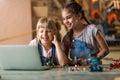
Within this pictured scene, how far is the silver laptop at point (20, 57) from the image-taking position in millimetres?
1399

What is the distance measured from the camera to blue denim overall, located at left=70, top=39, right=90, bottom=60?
1.96 m

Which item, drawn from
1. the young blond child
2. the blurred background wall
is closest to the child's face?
the young blond child

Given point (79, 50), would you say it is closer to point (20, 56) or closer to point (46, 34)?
point (46, 34)

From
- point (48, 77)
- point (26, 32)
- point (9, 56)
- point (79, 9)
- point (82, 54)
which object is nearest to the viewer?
point (48, 77)

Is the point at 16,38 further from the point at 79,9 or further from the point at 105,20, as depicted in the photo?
the point at 79,9

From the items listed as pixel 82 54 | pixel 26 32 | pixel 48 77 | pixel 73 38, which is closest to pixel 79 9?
pixel 73 38

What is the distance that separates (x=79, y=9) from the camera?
2.11m

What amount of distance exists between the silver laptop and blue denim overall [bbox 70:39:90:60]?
561 mm

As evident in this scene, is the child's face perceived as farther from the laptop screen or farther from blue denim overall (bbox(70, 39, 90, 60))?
the laptop screen

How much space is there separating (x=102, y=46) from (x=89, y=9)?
1.61m

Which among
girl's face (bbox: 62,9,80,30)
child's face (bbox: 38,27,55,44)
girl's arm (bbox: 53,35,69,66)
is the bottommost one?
girl's arm (bbox: 53,35,69,66)

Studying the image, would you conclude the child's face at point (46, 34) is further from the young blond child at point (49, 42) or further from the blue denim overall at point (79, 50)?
the blue denim overall at point (79, 50)

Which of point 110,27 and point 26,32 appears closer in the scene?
point 26,32

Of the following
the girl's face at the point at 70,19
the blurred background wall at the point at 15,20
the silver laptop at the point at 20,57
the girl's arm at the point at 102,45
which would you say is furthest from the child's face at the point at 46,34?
the blurred background wall at the point at 15,20
